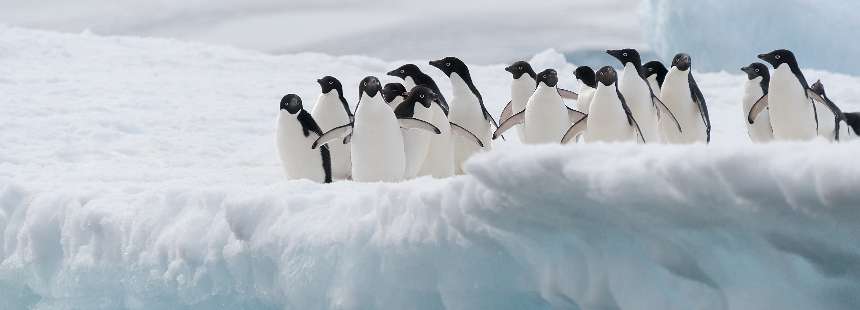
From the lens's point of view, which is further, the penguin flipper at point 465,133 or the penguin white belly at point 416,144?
the penguin flipper at point 465,133

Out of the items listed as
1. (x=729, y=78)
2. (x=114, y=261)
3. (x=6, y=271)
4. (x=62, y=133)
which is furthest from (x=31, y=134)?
(x=729, y=78)

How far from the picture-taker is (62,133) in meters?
10.2

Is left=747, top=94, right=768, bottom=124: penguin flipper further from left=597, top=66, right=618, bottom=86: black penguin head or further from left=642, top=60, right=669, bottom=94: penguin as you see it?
left=597, top=66, right=618, bottom=86: black penguin head

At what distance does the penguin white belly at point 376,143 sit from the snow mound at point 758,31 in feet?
38.2

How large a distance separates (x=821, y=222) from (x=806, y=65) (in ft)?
49.5

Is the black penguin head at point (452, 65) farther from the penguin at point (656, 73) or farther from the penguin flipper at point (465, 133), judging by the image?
the penguin at point (656, 73)

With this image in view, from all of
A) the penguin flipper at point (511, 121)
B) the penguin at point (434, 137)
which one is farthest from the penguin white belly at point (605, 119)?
the penguin at point (434, 137)

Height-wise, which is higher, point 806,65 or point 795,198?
point 795,198

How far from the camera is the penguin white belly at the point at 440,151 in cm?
772

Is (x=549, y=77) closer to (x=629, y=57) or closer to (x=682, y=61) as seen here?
(x=629, y=57)

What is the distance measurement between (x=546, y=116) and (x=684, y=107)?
1.58 meters

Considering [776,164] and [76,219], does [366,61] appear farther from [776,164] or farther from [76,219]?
[776,164]

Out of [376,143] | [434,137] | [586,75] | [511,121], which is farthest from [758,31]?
[376,143]

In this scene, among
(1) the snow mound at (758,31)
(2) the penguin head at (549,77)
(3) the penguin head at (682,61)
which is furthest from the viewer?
(1) the snow mound at (758,31)
